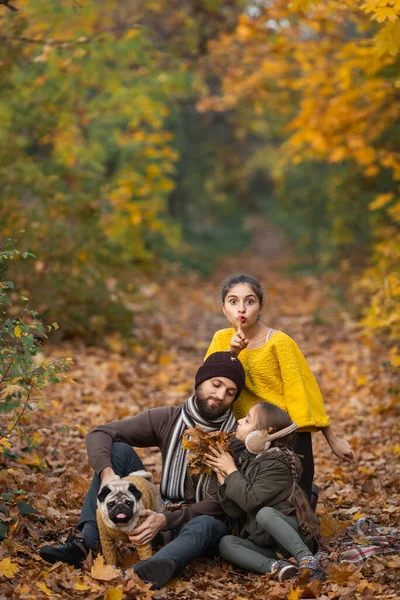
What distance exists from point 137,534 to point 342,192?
1181 centimetres

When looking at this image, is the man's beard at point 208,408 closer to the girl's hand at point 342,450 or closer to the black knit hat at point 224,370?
the black knit hat at point 224,370

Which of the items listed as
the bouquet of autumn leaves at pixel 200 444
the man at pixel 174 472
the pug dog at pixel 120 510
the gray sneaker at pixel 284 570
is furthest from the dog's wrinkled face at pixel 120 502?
the gray sneaker at pixel 284 570

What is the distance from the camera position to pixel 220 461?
4070 millimetres

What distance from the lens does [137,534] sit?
3.77 m

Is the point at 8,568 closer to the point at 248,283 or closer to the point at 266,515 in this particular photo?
the point at 266,515

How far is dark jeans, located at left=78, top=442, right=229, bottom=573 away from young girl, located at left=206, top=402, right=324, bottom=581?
0.09 metres

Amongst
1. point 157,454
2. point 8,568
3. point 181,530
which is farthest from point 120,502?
point 157,454

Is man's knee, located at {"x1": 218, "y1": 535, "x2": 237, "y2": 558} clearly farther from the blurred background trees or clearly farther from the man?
the blurred background trees

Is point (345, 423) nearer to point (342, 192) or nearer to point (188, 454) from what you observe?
point (188, 454)

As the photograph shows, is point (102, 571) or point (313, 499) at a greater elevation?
point (102, 571)

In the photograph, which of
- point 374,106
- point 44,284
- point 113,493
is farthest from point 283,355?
point 374,106

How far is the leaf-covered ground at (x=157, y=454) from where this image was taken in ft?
12.2

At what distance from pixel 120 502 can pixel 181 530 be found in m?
0.48

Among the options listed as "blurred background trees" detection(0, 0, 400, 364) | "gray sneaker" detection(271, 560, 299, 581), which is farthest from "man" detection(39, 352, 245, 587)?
"blurred background trees" detection(0, 0, 400, 364)
